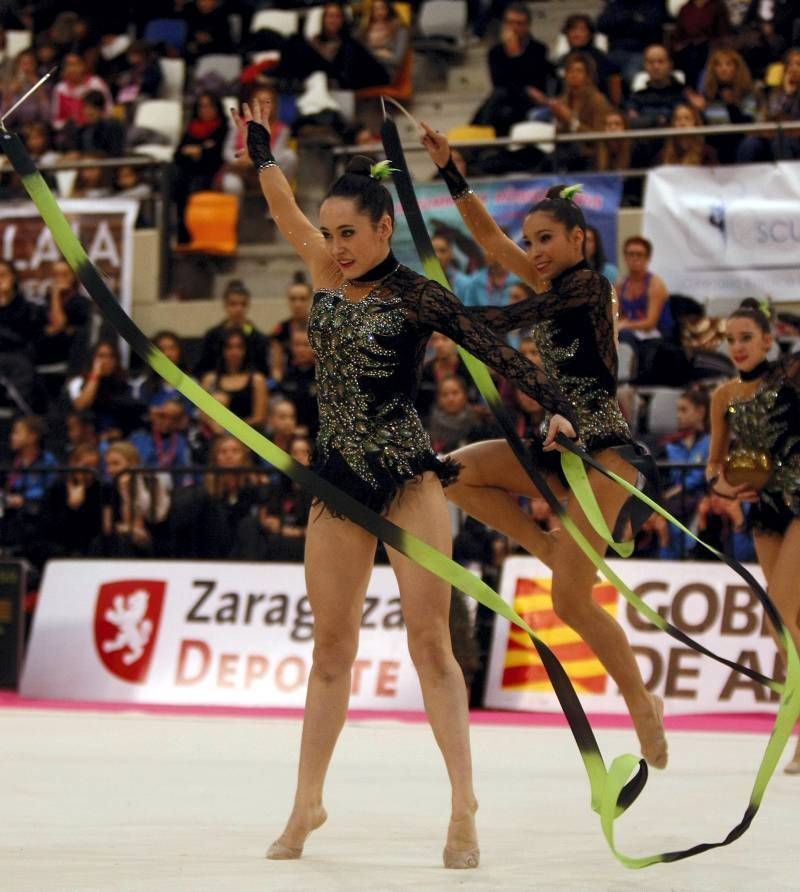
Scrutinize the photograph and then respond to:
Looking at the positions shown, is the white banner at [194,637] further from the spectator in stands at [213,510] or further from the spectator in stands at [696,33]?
the spectator in stands at [696,33]

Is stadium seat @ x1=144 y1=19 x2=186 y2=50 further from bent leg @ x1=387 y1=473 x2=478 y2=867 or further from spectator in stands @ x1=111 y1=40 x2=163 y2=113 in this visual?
bent leg @ x1=387 y1=473 x2=478 y2=867

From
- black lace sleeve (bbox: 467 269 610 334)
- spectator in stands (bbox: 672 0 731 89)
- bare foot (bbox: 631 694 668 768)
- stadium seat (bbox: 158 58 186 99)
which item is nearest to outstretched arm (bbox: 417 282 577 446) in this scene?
black lace sleeve (bbox: 467 269 610 334)

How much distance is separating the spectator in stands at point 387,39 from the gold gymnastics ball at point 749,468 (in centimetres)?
768

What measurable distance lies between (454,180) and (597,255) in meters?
5.19

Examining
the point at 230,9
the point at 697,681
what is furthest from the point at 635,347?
the point at 230,9

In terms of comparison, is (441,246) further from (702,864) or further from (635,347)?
(702,864)

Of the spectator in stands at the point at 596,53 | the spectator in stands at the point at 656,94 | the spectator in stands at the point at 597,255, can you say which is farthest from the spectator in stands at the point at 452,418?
the spectator in stands at the point at 596,53

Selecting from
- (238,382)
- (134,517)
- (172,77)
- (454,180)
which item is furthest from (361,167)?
(172,77)

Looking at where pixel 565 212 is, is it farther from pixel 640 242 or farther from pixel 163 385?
pixel 163 385

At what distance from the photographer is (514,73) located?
482 inches

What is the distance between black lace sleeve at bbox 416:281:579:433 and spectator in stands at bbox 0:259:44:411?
801 centimetres

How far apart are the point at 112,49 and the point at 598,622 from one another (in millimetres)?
10656

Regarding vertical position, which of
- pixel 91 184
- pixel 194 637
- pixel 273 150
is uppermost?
pixel 273 150

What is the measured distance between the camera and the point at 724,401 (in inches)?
243
